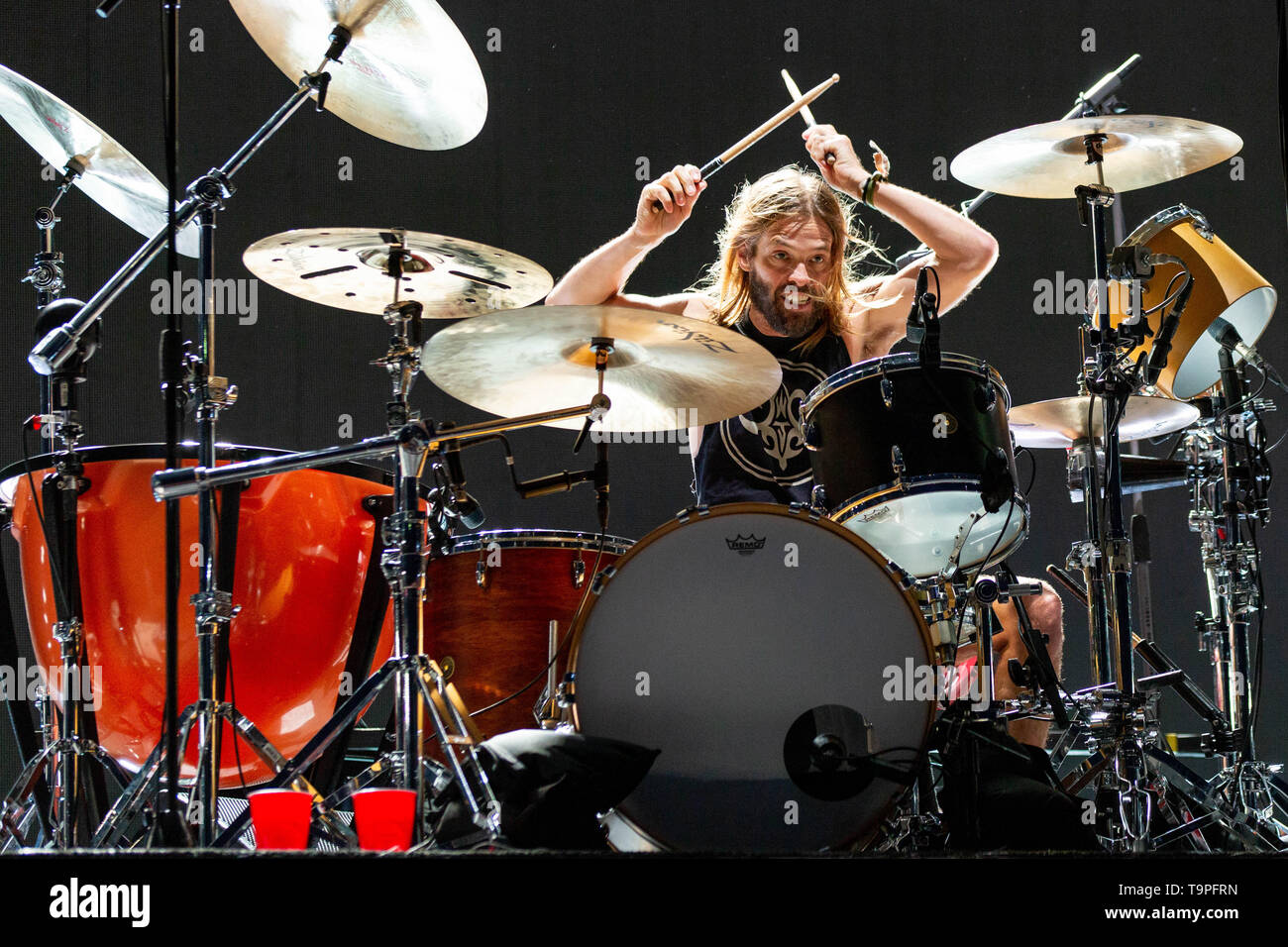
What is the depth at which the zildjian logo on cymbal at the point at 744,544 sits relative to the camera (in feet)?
7.46

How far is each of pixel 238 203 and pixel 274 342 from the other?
51cm

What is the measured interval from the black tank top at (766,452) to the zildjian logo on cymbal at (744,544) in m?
0.89

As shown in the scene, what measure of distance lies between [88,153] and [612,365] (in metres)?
1.36

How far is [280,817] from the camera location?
6.44 ft

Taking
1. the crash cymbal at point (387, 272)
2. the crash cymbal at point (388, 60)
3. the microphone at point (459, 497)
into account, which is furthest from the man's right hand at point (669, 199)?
the microphone at point (459, 497)

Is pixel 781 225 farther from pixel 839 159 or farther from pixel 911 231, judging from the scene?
pixel 839 159

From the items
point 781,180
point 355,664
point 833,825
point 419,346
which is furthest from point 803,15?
point 833,825

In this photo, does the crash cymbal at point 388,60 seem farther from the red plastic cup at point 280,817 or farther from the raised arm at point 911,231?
the red plastic cup at point 280,817

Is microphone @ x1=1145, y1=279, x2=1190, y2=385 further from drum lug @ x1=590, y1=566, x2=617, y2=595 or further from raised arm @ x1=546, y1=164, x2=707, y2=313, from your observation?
drum lug @ x1=590, y1=566, x2=617, y2=595

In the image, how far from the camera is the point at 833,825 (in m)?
2.23

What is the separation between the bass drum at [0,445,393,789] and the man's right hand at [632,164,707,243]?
95 centimetres

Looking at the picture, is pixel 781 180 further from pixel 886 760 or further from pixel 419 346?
pixel 886 760

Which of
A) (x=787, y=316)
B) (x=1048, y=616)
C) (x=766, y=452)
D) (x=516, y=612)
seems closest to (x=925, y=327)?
(x=766, y=452)

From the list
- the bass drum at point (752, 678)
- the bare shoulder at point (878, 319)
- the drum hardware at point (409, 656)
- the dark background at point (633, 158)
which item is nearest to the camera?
the drum hardware at point (409, 656)
